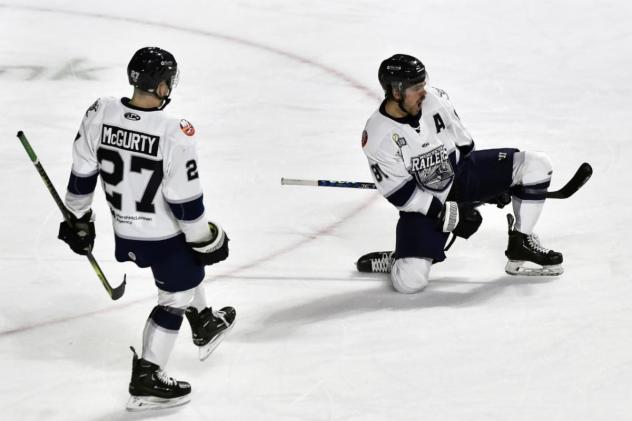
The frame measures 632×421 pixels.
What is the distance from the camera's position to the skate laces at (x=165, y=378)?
11.1 feet

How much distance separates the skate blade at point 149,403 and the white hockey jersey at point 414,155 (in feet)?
3.83

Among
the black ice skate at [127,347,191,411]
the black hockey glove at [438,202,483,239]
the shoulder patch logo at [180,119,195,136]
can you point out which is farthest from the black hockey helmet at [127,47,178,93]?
the black hockey glove at [438,202,483,239]

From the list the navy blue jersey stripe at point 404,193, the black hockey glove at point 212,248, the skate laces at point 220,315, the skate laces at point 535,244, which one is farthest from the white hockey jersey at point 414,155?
the black hockey glove at point 212,248

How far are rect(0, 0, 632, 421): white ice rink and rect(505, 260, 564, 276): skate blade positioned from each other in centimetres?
6

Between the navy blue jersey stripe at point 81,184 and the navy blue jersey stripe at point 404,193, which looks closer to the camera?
the navy blue jersey stripe at point 81,184

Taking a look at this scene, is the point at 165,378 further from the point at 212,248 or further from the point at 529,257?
the point at 529,257

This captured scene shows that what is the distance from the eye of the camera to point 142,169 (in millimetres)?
3270

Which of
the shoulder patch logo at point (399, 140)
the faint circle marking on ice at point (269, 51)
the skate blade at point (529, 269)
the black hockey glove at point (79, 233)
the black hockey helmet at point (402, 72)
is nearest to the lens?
the black hockey glove at point (79, 233)

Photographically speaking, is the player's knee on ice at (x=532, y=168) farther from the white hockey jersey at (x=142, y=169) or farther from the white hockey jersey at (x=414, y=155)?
the white hockey jersey at (x=142, y=169)

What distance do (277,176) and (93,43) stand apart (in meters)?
2.49

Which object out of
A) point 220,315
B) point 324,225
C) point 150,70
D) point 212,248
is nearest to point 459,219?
point 324,225

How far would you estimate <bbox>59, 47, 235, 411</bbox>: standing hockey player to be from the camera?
3252 mm

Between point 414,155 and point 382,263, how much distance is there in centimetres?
47

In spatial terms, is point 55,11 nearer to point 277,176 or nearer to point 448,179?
point 277,176
